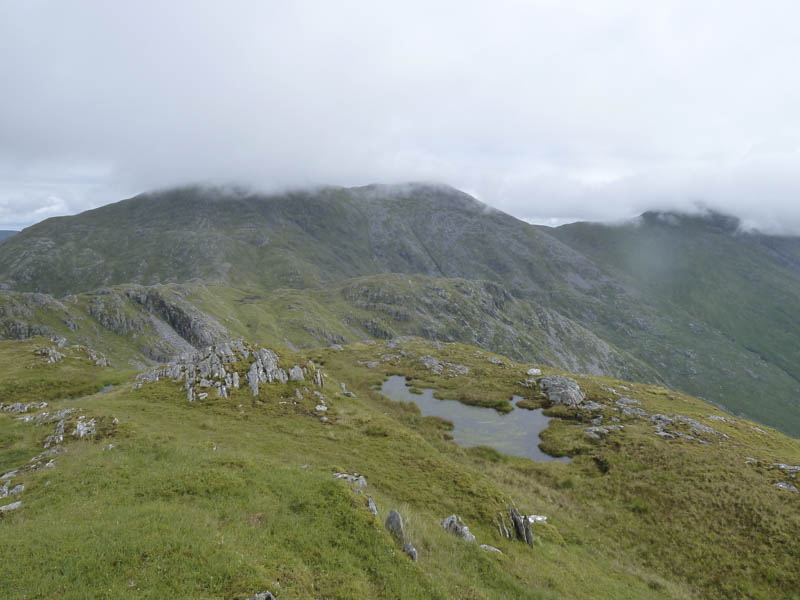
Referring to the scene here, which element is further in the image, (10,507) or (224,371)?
(224,371)

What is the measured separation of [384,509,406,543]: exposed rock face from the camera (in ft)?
61.2

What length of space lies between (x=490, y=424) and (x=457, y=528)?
31.2 meters

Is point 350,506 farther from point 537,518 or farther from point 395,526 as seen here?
point 537,518

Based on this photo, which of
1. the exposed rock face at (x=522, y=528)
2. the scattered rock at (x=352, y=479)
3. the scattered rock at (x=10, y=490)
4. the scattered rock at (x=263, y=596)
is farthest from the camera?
the scattered rock at (x=352, y=479)

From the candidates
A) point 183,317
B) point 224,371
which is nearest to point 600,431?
point 224,371

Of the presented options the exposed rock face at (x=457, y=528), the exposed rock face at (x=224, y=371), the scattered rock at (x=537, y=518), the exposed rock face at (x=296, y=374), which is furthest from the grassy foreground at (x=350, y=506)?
the exposed rock face at (x=296, y=374)

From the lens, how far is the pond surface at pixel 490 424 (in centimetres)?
4578

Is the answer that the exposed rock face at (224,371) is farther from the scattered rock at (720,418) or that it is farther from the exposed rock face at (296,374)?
the scattered rock at (720,418)

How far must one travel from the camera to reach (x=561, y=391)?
59.0 m

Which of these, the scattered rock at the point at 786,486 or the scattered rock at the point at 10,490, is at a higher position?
the scattered rock at the point at 10,490

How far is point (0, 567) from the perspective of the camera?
508 inches

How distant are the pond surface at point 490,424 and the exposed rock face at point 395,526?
2798 centimetres

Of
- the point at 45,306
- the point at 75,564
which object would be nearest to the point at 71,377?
the point at 75,564

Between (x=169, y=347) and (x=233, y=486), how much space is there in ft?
535
